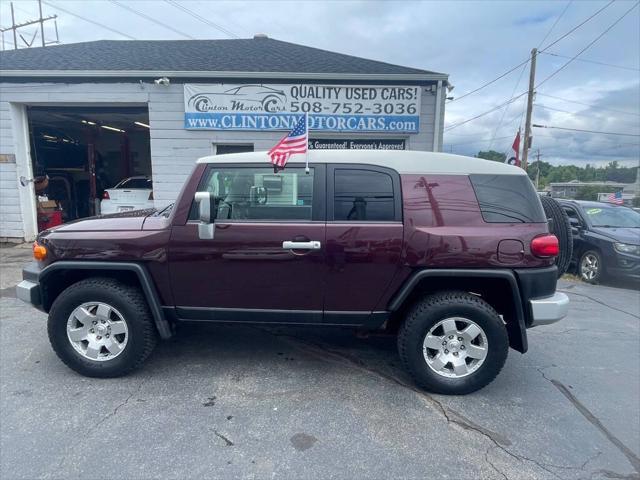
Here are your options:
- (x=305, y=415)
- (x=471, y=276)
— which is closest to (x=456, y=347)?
(x=471, y=276)

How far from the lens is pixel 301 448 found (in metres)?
2.47

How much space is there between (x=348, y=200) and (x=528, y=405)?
217cm

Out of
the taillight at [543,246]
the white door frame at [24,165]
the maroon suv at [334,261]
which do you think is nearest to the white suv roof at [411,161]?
the maroon suv at [334,261]

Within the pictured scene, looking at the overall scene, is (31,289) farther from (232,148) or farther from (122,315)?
(232,148)

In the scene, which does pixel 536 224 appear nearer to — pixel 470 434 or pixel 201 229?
pixel 470 434

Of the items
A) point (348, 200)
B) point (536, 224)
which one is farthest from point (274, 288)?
point (536, 224)

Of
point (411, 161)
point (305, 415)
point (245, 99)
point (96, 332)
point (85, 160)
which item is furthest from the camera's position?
point (85, 160)

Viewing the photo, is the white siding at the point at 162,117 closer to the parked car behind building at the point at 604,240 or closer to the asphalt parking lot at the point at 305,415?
the parked car behind building at the point at 604,240

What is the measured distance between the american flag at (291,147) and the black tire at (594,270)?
6846mm

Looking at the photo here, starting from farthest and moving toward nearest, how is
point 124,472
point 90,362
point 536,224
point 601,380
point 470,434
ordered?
point 601,380
point 90,362
point 536,224
point 470,434
point 124,472

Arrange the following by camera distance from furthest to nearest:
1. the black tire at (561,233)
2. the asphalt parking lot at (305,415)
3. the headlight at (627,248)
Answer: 1. the headlight at (627,248)
2. the black tire at (561,233)
3. the asphalt parking lot at (305,415)

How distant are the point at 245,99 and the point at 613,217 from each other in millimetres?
8157

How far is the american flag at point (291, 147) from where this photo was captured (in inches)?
122

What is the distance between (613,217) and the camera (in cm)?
793
